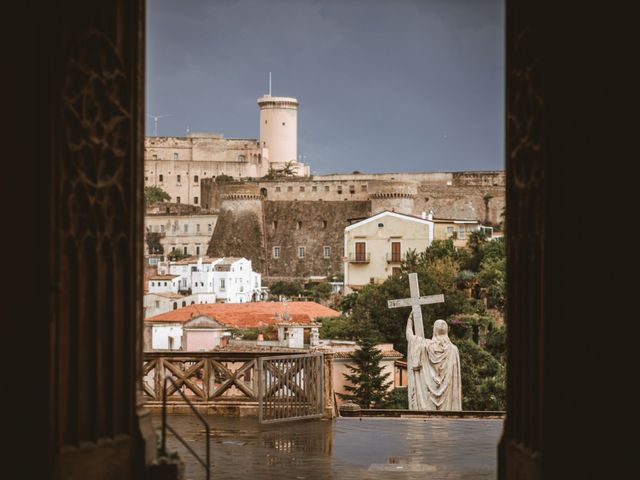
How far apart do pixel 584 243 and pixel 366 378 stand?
32292 mm

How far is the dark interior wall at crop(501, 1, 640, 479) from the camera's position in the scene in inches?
234

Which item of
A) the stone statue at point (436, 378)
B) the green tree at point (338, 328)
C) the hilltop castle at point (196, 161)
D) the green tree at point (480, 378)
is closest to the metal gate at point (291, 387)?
the stone statue at point (436, 378)

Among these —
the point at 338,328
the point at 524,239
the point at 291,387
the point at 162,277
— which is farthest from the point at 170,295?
the point at 524,239

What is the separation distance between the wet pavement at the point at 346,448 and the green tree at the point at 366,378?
2600cm

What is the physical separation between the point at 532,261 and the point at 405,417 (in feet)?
16.8

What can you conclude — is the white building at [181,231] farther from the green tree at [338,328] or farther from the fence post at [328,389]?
the fence post at [328,389]

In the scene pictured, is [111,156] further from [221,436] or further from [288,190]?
[288,190]

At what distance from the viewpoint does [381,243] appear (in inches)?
2805

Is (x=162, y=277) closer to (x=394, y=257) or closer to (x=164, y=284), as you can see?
(x=164, y=284)

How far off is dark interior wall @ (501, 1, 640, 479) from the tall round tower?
115142mm

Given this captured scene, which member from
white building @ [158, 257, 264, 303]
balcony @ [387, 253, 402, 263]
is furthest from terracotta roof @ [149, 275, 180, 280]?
balcony @ [387, 253, 402, 263]

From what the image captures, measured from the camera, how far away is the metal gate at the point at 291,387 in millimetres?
10781

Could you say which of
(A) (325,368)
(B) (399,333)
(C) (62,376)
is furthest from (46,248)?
(B) (399,333)

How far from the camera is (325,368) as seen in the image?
36.6 feet
